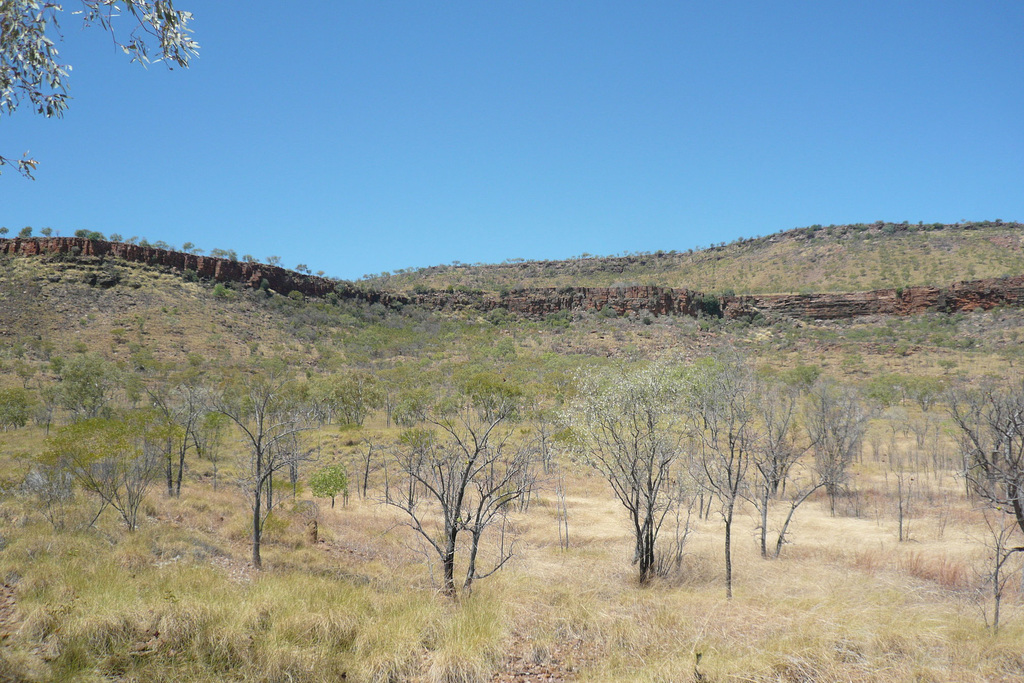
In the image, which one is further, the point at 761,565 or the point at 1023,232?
the point at 1023,232

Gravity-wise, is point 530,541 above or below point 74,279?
below

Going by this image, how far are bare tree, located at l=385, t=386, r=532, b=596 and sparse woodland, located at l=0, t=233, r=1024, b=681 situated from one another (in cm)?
20

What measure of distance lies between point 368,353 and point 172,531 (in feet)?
152

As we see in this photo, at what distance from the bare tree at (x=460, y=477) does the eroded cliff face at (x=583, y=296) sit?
141 ft

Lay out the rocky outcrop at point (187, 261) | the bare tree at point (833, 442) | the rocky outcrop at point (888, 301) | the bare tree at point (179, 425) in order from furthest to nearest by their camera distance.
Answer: the rocky outcrop at point (888, 301) → the rocky outcrop at point (187, 261) → the bare tree at point (833, 442) → the bare tree at point (179, 425)

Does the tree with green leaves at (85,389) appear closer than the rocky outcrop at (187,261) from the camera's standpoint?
Yes

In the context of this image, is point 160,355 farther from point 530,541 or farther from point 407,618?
point 407,618

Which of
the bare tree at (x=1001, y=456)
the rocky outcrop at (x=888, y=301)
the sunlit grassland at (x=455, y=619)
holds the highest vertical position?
the rocky outcrop at (x=888, y=301)

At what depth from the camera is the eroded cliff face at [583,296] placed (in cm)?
6266

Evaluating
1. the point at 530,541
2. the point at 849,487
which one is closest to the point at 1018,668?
the point at 530,541

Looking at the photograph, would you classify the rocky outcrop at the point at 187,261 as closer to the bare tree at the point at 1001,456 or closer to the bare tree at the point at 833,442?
the bare tree at the point at 833,442

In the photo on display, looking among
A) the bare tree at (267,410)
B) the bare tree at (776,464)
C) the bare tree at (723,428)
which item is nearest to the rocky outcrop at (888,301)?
the bare tree at (776,464)

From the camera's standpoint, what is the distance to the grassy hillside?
78.4 m

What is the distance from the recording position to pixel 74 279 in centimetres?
5500
